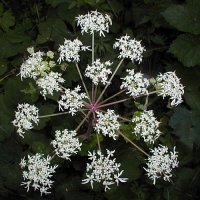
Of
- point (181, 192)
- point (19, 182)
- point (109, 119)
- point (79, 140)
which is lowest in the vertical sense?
point (181, 192)

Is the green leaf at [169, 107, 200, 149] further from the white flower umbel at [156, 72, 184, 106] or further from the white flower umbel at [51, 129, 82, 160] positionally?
the white flower umbel at [51, 129, 82, 160]

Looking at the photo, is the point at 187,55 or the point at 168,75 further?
the point at 187,55

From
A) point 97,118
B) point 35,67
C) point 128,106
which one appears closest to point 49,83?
point 35,67

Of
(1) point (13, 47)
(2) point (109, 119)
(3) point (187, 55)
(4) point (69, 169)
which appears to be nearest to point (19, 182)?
(4) point (69, 169)

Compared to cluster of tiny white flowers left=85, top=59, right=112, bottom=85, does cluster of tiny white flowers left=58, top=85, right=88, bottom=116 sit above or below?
below

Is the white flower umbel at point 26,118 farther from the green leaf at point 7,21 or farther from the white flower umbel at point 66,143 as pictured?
the green leaf at point 7,21

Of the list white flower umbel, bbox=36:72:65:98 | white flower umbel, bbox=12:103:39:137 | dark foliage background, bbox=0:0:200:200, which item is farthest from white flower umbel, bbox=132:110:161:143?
white flower umbel, bbox=12:103:39:137

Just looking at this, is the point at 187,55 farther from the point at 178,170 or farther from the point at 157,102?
the point at 178,170

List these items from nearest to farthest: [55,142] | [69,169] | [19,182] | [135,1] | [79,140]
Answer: [55,142] → [79,140] → [19,182] → [69,169] → [135,1]

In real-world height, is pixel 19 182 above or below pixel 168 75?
below
